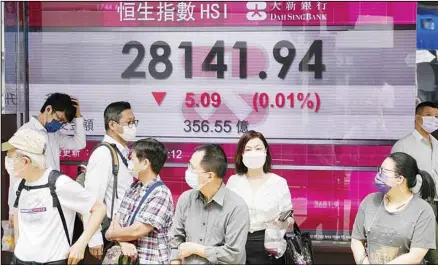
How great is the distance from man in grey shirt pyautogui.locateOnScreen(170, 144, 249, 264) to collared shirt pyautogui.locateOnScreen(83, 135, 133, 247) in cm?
70

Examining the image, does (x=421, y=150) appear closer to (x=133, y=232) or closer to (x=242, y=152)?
(x=242, y=152)

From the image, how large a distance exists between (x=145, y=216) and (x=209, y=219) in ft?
1.38

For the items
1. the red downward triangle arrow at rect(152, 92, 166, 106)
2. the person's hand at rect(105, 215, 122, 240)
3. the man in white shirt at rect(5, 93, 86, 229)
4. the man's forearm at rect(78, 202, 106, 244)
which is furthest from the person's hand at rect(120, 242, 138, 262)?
the red downward triangle arrow at rect(152, 92, 166, 106)

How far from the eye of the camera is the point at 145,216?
18.1 feet

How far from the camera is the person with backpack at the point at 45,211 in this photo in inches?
221

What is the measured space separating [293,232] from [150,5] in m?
2.36

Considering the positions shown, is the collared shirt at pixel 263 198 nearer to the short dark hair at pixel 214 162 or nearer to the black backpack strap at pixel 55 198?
the short dark hair at pixel 214 162

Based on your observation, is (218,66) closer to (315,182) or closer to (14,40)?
(315,182)

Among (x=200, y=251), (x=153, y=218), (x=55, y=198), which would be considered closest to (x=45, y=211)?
(x=55, y=198)

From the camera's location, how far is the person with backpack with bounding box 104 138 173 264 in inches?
218

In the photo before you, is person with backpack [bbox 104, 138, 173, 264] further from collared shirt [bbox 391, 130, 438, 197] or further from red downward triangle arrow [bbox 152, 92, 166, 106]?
collared shirt [bbox 391, 130, 438, 197]

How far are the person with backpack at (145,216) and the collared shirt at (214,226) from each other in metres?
0.10

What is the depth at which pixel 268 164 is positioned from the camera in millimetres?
6203

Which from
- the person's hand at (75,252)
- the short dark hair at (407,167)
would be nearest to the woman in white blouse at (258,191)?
the short dark hair at (407,167)
